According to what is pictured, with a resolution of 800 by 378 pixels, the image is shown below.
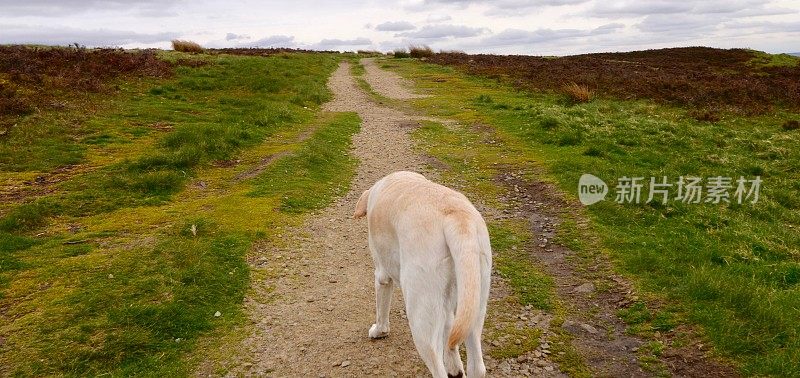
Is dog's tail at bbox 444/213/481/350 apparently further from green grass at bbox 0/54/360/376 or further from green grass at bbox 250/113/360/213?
green grass at bbox 250/113/360/213

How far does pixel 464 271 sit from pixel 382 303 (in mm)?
2135

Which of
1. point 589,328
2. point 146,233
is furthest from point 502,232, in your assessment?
point 146,233

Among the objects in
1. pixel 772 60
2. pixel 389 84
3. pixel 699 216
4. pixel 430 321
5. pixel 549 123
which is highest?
pixel 772 60

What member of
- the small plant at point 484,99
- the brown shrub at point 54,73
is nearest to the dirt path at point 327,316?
the brown shrub at point 54,73

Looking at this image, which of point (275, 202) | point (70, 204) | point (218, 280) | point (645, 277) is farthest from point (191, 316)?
point (645, 277)

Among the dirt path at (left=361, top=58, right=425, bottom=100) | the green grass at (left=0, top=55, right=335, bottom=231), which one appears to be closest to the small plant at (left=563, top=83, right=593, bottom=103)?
the dirt path at (left=361, top=58, right=425, bottom=100)

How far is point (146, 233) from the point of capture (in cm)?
814

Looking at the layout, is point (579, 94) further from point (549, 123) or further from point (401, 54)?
point (401, 54)

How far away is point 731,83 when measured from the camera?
26.1 meters

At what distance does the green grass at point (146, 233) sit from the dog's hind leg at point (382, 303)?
5.74ft

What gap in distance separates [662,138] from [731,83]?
1564 cm

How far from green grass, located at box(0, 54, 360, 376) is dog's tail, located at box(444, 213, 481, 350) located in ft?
10.7

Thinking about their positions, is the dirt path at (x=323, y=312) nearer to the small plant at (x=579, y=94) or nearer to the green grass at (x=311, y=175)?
the green grass at (x=311, y=175)

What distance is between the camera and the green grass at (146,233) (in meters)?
5.32
